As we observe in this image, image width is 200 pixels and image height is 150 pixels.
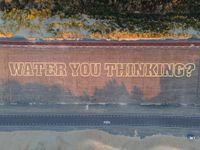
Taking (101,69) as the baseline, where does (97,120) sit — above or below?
below

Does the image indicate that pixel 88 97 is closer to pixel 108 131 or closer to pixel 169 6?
pixel 108 131

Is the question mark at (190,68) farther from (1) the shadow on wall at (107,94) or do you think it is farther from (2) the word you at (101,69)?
(1) the shadow on wall at (107,94)

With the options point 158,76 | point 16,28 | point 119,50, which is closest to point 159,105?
point 158,76

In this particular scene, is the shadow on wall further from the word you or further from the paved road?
the paved road

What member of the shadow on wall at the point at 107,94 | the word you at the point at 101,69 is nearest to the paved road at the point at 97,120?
the shadow on wall at the point at 107,94

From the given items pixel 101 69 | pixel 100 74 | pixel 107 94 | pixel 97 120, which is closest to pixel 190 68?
pixel 107 94

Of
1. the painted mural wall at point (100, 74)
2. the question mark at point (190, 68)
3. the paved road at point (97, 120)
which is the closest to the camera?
the painted mural wall at point (100, 74)

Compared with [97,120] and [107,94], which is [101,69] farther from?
[97,120]


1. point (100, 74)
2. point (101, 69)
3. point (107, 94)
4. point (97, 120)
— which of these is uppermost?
point (101, 69)

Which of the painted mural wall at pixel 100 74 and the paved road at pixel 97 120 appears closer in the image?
the painted mural wall at pixel 100 74

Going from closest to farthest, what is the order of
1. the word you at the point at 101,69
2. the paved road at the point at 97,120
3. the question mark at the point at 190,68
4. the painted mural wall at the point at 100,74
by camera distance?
the painted mural wall at the point at 100,74 → the question mark at the point at 190,68 → the word you at the point at 101,69 → the paved road at the point at 97,120
